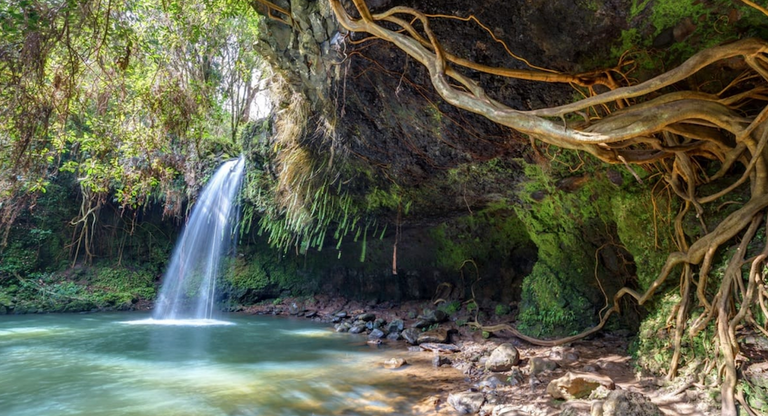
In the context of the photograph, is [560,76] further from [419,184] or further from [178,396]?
[178,396]

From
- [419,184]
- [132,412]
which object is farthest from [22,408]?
[419,184]

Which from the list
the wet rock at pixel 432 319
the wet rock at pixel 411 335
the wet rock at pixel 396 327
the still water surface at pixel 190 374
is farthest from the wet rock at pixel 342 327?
the wet rock at pixel 411 335

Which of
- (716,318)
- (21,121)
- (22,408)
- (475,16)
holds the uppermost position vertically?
(475,16)

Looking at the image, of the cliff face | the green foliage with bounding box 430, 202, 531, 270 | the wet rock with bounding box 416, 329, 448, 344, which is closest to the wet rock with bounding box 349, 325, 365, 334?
the wet rock with bounding box 416, 329, 448, 344

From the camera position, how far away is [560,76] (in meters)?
3.72

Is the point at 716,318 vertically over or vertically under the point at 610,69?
under

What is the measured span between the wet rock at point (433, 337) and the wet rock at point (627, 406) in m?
3.92

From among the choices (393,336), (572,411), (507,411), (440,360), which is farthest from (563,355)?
(393,336)

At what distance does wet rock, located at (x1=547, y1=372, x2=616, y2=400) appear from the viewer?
12.3 feet

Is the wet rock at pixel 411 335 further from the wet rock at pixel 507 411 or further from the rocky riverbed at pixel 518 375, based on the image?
the wet rock at pixel 507 411

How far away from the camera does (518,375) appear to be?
4.60 m

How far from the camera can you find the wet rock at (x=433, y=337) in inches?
277

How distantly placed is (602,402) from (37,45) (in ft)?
16.7

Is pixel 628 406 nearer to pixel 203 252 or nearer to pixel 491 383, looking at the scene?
pixel 491 383
